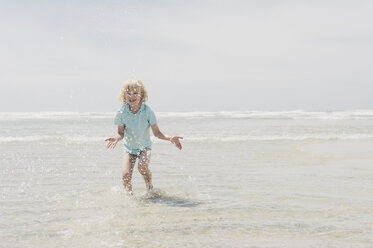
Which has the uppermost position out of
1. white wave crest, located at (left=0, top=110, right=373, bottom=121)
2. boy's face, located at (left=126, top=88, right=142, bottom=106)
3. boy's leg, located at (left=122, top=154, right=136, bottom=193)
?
boy's face, located at (left=126, top=88, right=142, bottom=106)

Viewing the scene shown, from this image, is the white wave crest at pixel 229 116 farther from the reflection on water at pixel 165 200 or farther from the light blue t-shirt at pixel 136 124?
the reflection on water at pixel 165 200

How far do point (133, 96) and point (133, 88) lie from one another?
118 millimetres

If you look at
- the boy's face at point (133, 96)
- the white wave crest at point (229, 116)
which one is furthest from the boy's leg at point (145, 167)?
the white wave crest at point (229, 116)

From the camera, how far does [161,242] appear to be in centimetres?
338

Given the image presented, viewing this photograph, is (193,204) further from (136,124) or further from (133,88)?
(133,88)

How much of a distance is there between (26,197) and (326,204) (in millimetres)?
4105

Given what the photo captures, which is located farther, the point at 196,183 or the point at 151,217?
the point at 196,183

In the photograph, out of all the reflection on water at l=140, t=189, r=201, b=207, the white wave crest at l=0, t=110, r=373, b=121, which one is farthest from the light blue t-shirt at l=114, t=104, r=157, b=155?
the white wave crest at l=0, t=110, r=373, b=121

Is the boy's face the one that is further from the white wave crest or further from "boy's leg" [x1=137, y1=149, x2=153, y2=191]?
the white wave crest

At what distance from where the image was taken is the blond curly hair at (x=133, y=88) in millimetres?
5473

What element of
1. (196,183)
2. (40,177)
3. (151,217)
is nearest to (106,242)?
(151,217)

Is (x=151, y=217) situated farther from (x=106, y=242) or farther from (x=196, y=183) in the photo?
(x=196, y=183)

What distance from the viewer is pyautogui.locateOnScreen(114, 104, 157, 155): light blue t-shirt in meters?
5.58

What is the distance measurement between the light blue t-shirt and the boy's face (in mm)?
139
